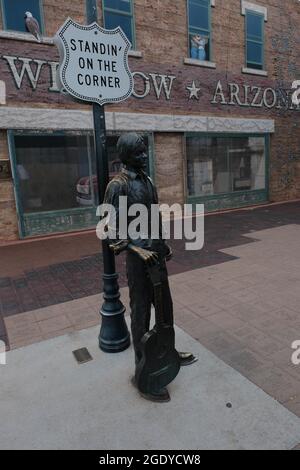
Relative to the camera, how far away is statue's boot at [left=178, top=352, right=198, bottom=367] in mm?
3282

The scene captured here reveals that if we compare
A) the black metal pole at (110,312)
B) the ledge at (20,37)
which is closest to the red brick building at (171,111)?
the ledge at (20,37)

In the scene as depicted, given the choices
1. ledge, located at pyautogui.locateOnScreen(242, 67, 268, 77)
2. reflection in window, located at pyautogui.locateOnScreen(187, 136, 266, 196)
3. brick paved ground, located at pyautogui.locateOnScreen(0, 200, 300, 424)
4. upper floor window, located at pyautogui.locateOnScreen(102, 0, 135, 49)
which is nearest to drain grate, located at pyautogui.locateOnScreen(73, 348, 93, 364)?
brick paved ground, located at pyautogui.locateOnScreen(0, 200, 300, 424)

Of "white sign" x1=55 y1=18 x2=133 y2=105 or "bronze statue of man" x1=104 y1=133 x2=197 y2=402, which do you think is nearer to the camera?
"bronze statue of man" x1=104 y1=133 x2=197 y2=402

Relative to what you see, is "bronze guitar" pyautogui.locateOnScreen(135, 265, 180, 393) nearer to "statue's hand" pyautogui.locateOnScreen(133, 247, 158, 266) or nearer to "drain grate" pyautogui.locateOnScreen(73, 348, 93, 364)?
"statue's hand" pyautogui.locateOnScreen(133, 247, 158, 266)

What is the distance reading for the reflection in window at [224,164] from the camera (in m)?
12.2

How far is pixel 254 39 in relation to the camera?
42.4 feet

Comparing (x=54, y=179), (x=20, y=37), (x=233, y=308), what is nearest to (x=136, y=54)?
(x=20, y=37)

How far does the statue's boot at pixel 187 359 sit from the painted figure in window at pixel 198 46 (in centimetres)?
1082

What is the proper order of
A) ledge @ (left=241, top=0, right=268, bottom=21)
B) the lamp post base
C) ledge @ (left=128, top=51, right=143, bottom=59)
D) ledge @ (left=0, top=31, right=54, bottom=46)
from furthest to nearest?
ledge @ (left=241, top=0, right=268, bottom=21)
ledge @ (left=128, top=51, right=143, bottom=59)
ledge @ (left=0, top=31, right=54, bottom=46)
the lamp post base

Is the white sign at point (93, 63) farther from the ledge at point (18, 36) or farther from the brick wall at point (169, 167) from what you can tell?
the brick wall at point (169, 167)

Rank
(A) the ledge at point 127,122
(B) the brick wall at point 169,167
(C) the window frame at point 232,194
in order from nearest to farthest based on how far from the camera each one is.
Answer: (A) the ledge at point 127,122, (B) the brick wall at point 169,167, (C) the window frame at point 232,194

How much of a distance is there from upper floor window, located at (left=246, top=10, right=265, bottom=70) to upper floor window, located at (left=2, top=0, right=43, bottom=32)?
7.54 m

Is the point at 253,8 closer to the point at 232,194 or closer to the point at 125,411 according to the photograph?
the point at 232,194
